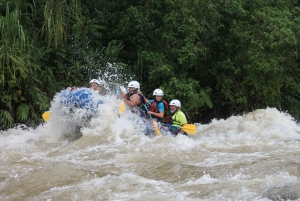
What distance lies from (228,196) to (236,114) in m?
8.71

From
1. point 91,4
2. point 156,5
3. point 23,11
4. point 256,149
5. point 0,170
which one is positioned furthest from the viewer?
point 91,4

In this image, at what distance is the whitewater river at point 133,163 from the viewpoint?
605 cm

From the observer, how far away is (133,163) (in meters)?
7.59

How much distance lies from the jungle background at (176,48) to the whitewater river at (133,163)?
2278 mm

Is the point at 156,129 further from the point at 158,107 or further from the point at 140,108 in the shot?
the point at 158,107

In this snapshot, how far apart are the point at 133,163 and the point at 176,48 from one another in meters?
6.48

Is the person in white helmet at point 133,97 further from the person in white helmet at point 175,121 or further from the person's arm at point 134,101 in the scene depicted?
the person in white helmet at point 175,121

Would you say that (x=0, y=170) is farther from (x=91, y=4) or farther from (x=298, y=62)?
(x=298, y=62)

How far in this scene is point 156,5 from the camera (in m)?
13.9

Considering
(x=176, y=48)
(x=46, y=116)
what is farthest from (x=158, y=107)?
(x=176, y=48)

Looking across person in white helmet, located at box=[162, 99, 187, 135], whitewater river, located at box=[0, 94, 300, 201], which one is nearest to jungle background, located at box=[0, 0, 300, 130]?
person in white helmet, located at box=[162, 99, 187, 135]

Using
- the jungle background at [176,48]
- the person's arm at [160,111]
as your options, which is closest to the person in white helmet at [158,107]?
the person's arm at [160,111]

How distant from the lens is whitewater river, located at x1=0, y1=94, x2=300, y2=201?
6051 mm

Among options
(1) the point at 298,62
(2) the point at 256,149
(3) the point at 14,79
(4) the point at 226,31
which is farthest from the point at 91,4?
(2) the point at 256,149
